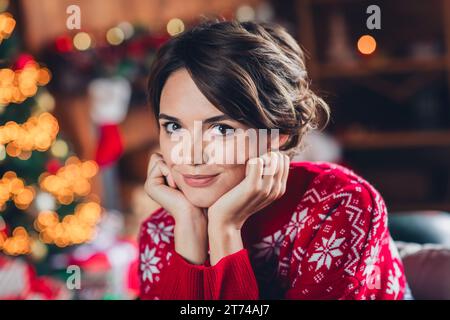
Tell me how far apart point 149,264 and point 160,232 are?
57 millimetres

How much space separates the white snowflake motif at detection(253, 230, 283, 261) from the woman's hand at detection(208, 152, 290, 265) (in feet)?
0.28

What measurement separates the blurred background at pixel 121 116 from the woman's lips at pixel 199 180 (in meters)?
0.21

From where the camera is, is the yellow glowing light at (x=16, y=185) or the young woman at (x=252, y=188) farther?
the yellow glowing light at (x=16, y=185)

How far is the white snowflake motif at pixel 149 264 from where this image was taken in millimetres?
1070

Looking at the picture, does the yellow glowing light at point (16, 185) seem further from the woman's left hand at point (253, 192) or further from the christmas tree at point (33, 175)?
the woman's left hand at point (253, 192)

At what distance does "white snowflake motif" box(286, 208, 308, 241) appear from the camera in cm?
93

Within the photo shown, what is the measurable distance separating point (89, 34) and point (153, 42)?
30cm

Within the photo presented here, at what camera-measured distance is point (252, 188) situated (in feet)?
2.74

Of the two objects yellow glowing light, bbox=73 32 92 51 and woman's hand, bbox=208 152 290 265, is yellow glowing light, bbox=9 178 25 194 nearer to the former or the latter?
yellow glowing light, bbox=73 32 92 51

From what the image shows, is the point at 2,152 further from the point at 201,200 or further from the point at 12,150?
the point at 201,200

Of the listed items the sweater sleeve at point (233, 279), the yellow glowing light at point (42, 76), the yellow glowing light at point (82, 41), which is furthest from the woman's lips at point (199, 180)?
the yellow glowing light at point (82, 41)

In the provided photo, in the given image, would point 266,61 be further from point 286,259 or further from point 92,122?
point 92,122

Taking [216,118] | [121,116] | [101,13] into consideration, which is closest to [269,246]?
[216,118]

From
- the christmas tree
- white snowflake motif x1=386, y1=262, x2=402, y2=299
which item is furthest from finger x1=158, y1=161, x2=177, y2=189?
the christmas tree
